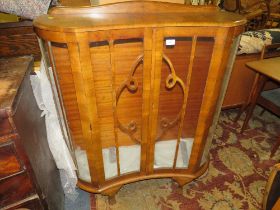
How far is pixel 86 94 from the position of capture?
98 cm

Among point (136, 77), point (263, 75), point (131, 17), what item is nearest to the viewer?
point (131, 17)

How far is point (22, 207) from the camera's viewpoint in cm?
98

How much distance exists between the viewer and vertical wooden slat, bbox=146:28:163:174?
0.93 meters

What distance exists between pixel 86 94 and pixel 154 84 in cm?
31

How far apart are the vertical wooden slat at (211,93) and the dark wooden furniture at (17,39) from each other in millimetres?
875

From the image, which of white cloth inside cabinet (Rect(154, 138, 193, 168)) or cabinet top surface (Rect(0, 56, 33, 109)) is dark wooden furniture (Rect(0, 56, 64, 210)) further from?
white cloth inside cabinet (Rect(154, 138, 193, 168))

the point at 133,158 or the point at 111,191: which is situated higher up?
the point at 133,158

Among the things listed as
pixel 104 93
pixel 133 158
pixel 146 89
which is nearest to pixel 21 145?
pixel 104 93

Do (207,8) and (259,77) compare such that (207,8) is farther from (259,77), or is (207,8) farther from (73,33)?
(259,77)

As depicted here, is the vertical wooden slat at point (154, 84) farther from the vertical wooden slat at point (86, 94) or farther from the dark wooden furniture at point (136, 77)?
the vertical wooden slat at point (86, 94)

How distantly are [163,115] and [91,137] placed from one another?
449mm

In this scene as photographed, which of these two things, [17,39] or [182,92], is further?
[182,92]

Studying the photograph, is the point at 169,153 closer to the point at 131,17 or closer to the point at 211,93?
the point at 211,93

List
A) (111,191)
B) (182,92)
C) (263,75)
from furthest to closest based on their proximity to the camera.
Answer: (263,75) → (111,191) → (182,92)
